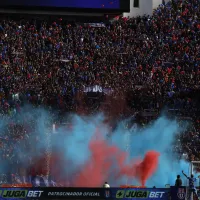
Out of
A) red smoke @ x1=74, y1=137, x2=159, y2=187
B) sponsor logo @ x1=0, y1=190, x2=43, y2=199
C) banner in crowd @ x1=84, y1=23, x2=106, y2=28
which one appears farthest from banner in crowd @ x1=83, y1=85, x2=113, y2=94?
sponsor logo @ x1=0, y1=190, x2=43, y2=199

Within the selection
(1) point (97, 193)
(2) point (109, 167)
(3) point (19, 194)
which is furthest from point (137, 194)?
(2) point (109, 167)

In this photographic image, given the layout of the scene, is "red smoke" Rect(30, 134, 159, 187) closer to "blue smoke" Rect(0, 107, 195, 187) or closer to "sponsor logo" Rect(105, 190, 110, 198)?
"blue smoke" Rect(0, 107, 195, 187)

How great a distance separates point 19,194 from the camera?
25.1 metres

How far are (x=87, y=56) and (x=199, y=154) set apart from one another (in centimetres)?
926

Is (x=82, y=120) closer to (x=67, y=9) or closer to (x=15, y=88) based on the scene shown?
(x=15, y=88)

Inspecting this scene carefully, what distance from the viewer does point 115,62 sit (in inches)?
1609

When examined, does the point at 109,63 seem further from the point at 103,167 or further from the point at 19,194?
the point at 19,194

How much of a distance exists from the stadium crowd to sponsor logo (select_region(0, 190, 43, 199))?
9.72m

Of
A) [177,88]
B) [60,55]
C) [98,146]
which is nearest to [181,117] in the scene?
[177,88]

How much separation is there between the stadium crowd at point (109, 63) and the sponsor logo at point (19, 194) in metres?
9.72

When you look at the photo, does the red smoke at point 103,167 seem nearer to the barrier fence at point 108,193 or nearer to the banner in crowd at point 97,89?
the banner in crowd at point 97,89

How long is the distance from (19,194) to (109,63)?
16.8 metres

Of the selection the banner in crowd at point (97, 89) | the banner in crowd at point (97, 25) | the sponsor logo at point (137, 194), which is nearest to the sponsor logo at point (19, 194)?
the sponsor logo at point (137, 194)

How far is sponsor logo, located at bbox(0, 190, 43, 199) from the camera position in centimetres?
2495
